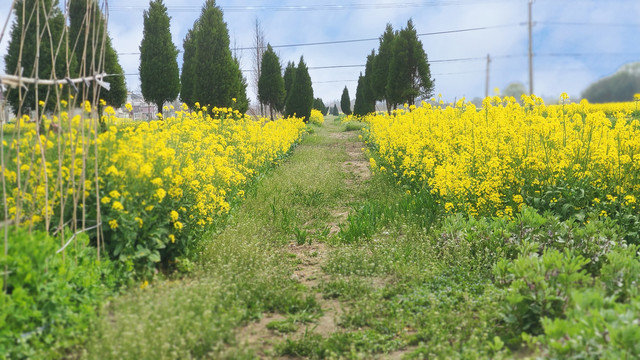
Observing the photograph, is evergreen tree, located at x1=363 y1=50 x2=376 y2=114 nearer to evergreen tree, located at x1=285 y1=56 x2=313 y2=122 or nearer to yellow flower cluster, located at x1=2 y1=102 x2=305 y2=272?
evergreen tree, located at x1=285 y1=56 x2=313 y2=122

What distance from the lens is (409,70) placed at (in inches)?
951

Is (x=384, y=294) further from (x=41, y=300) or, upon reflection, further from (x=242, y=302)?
(x=41, y=300)

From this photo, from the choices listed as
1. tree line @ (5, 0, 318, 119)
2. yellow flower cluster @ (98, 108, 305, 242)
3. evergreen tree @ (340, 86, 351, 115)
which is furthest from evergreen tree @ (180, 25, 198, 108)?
evergreen tree @ (340, 86, 351, 115)

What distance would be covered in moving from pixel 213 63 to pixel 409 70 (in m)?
11.3

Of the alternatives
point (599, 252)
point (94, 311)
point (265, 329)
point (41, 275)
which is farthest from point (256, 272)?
point (599, 252)

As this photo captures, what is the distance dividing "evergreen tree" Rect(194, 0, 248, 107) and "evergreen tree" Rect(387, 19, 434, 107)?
33.9ft

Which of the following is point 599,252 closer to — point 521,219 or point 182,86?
point 521,219

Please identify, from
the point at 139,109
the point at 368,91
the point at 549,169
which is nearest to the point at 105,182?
the point at 549,169

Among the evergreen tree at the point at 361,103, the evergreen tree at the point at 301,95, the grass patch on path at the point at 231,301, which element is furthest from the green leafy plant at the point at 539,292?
the evergreen tree at the point at 361,103

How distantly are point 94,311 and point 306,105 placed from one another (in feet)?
94.9

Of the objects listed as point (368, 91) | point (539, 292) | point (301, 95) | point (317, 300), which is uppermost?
point (368, 91)

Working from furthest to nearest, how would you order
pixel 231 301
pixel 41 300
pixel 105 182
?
pixel 105 182 < pixel 231 301 < pixel 41 300

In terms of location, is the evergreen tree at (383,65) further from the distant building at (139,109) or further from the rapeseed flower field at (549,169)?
the rapeseed flower field at (549,169)

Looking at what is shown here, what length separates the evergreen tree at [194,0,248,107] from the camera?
53.9 feet
